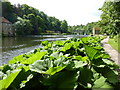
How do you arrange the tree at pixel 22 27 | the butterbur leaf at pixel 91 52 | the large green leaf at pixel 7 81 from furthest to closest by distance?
the tree at pixel 22 27
the butterbur leaf at pixel 91 52
the large green leaf at pixel 7 81

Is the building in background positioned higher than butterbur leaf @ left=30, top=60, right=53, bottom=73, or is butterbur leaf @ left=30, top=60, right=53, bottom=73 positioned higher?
the building in background

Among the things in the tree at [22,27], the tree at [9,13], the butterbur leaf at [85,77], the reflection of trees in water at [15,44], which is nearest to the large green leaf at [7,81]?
the butterbur leaf at [85,77]

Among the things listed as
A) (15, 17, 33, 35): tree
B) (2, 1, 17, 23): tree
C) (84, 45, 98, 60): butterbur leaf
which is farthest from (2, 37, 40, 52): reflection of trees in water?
(2, 1, 17, 23): tree

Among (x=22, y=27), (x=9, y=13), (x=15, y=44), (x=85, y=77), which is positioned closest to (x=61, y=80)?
(x=85, y=77)

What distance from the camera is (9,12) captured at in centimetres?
7462

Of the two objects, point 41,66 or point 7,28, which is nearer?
point 41,66

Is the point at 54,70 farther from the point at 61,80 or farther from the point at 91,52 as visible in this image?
the point at 91,52

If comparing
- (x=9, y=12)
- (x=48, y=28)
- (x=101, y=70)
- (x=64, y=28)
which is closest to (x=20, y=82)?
(x=101, y=70)

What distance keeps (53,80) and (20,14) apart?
268 ft

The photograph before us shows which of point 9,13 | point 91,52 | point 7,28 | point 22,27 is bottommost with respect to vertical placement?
point 91,52

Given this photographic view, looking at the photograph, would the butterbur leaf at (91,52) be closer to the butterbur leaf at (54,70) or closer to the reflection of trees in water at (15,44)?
the butterbur leaf at (54,70)

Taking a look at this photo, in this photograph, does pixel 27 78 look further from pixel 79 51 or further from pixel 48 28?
pixel 48 28

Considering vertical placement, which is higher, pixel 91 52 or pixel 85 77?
pixel 91 52

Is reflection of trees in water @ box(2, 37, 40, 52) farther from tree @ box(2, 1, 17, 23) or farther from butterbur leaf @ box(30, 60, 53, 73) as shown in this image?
tree @ box(2, 1, 17, 23)
